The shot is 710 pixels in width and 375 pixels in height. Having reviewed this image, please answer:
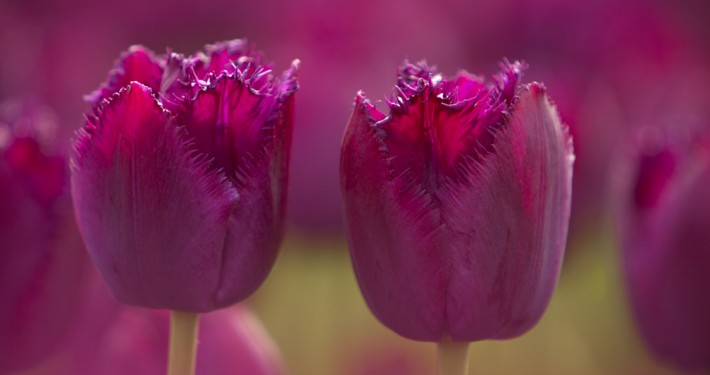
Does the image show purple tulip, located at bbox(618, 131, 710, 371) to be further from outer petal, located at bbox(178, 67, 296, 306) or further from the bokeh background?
outer petal, located at bbox(178, 67, 296, 306)

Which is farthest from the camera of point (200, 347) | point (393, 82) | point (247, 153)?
point (393, 82)

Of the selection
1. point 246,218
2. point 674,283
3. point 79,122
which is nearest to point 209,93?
point 246,218

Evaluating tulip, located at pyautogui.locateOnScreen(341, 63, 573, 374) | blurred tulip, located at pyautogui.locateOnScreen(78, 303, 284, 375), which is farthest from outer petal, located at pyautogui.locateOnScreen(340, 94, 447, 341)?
blurred tulip, located at pyautogui.locateOnScreen(78, 303, 284, 375)

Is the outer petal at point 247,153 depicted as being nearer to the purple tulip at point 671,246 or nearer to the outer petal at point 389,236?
the outer petal at point 389,236

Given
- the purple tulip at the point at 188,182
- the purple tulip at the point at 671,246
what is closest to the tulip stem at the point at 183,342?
the purple tulip at the point at 188,182

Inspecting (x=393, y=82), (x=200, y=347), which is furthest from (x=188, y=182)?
(x=393, y=82)

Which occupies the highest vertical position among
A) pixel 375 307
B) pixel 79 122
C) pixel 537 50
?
pixel 537 50

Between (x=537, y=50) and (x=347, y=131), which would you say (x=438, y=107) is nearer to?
(x=347, y=131)

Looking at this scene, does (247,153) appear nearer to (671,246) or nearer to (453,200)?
(453,200)
